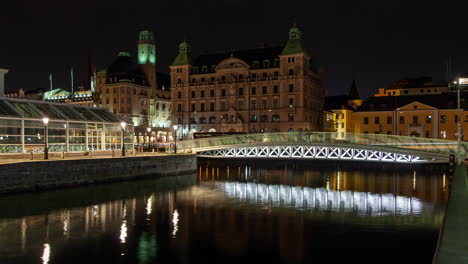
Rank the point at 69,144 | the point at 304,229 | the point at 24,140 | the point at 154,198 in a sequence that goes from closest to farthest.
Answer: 1. the point at 304,229
2. the point at 154,198
3. the point at 24,140
4. the point at 69,144

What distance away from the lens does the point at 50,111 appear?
43.8 metres

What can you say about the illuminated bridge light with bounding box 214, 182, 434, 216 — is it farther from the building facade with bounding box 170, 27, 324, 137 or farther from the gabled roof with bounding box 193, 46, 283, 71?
the gabled roof with bounding box 193, 46, 283, 71

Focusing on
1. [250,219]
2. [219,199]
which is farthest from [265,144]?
[250,219]

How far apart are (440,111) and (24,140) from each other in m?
74.1

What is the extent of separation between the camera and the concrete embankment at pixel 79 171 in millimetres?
31938

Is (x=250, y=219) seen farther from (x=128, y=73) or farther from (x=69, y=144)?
(x=128, y=73)

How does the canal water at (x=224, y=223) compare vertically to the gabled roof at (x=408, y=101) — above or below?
below

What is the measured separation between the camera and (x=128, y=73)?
4820 inches

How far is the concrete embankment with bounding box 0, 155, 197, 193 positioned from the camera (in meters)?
31.9

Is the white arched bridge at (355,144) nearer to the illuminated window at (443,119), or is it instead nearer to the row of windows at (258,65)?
the illuminated window at (443,119)

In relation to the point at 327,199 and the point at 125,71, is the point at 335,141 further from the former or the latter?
the point at 125,71

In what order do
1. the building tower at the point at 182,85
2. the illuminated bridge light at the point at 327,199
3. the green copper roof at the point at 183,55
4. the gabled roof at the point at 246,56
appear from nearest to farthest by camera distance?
the illuminated bridge light at the point at 327,199, the gabled roof at the point at 246,56, the building tower at the point at 182,85, the green copper roof at the point at 183,55

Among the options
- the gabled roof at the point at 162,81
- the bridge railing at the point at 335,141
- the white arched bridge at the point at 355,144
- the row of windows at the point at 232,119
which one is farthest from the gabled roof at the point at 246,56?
the white arched bridge at the point at 355,144

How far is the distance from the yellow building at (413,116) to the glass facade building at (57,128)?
56.9 metres
